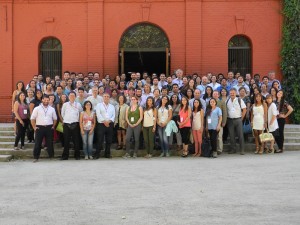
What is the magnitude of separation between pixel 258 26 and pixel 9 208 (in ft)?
43.9

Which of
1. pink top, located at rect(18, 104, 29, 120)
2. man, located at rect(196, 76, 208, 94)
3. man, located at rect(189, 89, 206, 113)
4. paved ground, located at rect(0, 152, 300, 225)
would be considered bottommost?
paved ground, located at rect(0, 152, 300, 225)

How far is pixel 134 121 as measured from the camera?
13.0 meters

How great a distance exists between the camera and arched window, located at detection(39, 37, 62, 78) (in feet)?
59.8

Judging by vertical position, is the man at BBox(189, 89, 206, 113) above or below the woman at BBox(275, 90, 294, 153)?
above

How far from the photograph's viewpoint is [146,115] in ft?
42.8

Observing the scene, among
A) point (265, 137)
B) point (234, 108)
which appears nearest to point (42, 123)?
point (234, 108)

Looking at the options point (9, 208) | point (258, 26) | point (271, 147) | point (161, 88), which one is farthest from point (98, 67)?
point (9, 208)

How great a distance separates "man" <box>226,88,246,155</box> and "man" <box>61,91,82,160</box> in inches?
175

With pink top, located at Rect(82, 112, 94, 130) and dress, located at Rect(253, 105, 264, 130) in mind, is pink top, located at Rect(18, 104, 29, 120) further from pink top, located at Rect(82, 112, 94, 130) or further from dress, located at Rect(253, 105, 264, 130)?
dress, located at Rect(253, 105, 264, 130)

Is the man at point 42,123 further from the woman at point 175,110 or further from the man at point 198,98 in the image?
the man at point 198,98

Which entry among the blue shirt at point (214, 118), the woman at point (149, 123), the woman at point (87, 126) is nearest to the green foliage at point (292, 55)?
the blue shirt at point (214, 118)

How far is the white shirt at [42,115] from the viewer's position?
1250 centimetres

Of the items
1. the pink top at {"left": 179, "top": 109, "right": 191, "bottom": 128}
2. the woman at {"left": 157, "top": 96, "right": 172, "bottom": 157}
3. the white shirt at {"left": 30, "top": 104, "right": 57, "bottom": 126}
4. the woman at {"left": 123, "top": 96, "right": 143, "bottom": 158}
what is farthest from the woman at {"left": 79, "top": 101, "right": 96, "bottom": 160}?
the pink top at {"left": 179, "top": 109, "right": 191, "bottom": 128}

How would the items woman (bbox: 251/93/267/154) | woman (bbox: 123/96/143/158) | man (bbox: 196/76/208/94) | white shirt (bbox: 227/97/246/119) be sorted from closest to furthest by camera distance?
woman (bbox: 123/96/143/158)
white shirt (bbox: 227/97/246/119)
woman (bbox: 251/93/267/154)
man (bbox: 196/76/208/94)
